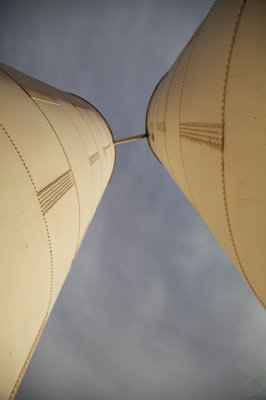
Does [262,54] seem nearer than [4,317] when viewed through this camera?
Yes

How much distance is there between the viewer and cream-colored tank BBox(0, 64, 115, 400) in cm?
172

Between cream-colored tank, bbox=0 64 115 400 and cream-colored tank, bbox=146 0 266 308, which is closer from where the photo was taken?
cream-colored tank, bbox=146 0 266 308

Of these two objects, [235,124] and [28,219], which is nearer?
[235,124]

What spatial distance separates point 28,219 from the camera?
196 cm

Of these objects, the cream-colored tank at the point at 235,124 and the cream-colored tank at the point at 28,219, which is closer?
the cream-colored tank at the point at 235,124

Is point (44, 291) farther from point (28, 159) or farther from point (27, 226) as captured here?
point (28, 159)

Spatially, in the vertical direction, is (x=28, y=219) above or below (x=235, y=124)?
below

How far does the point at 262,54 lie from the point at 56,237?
2809 mm

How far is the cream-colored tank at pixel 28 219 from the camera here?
5.65ft

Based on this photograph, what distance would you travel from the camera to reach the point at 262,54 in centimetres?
147

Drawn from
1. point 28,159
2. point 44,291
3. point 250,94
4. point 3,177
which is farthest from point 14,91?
point 250,94

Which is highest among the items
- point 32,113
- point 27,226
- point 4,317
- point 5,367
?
point 32,113

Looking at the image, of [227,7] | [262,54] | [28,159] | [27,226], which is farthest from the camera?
[227,7]

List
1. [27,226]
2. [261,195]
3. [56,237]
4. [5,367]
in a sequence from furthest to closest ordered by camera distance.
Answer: [56,237] < [27,226] < [5,367] < [261,195]
